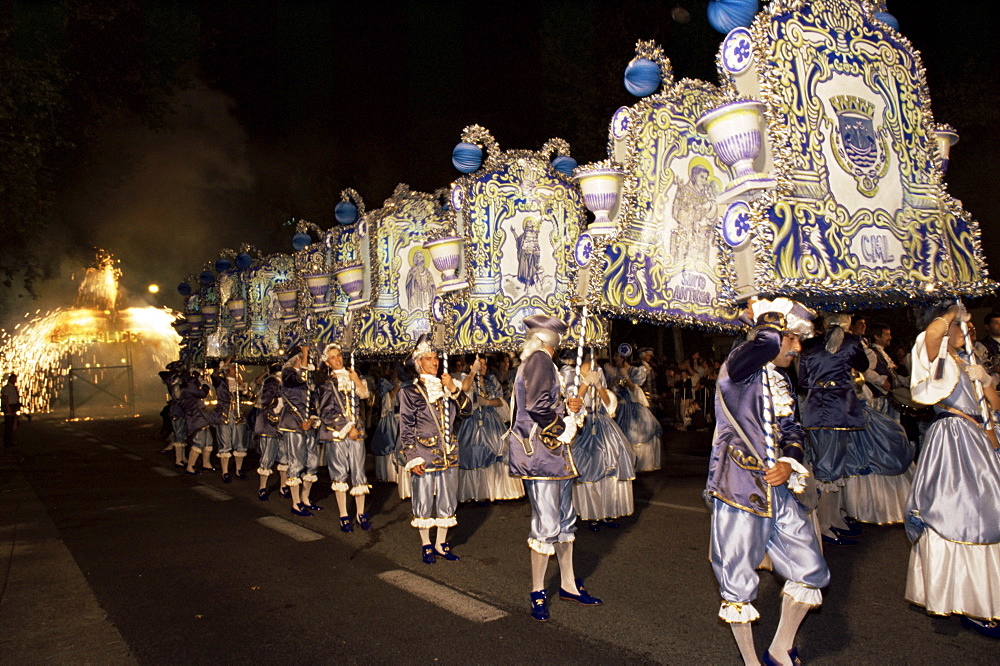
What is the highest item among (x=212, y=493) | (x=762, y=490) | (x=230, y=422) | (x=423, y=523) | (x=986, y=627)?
(x=230, y=422)

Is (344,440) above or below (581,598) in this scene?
above

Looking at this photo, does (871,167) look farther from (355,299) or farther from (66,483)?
A: (66,483)

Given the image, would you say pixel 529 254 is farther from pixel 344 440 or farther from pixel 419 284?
pixel 344 440

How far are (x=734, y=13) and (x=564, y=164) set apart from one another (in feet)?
15.4

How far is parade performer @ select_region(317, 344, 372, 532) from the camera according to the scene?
813 centimetres

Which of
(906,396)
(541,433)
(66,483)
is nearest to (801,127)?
(906,396)

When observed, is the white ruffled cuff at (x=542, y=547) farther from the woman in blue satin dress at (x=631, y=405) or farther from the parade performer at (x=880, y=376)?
the woman in blue satin dress at (x=631, y=405)

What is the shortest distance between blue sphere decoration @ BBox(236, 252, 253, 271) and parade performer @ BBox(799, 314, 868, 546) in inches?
558

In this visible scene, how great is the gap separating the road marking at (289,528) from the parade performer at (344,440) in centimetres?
37

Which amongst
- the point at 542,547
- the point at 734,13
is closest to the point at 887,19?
the point at 734,13

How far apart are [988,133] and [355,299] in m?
14.7

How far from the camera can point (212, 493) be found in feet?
36.2

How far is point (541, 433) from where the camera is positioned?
17.2 feet

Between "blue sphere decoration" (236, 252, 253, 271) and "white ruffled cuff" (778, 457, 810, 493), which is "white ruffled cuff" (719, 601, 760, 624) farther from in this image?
"blue sphere decoration" (236, 252, 253, 271)
